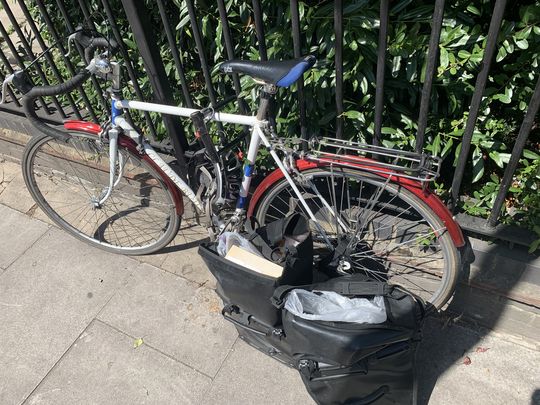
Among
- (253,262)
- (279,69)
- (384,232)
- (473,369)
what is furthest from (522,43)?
(473,369)

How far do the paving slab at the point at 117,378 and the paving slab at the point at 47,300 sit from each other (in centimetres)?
10

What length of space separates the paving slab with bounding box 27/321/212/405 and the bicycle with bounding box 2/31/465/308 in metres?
0.77

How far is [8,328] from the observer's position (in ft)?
9.37

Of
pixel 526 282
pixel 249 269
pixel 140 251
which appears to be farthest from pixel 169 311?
pixel 526 282

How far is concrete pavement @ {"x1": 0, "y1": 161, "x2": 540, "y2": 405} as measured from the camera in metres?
2.40

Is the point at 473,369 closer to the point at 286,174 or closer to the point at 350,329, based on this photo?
the point at 350,329

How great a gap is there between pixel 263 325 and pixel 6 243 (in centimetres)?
242

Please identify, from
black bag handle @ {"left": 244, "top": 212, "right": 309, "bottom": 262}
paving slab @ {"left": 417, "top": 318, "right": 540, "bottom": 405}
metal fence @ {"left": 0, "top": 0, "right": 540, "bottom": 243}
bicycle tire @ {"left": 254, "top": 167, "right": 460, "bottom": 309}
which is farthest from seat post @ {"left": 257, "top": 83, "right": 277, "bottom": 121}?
paving slab @ {"left": 417, "top": 318, "right": 540, "bottom": 405}

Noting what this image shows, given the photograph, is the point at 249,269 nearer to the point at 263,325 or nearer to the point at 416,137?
the point at 263,325

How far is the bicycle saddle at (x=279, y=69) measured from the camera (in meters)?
1.88

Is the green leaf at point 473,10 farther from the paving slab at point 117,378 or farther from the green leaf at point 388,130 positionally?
the paving slab at point 117,378

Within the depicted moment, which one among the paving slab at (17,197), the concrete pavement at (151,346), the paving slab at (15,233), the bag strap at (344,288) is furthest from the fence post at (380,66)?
the paving slab at (17,197)

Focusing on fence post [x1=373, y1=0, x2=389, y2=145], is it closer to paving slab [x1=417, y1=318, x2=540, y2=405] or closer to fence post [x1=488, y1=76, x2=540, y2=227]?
fence post [x1=488, y1=76, x2=540, y2=227]

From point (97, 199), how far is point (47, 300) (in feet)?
2.53
